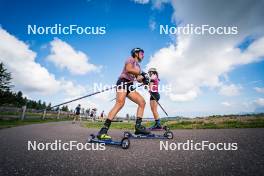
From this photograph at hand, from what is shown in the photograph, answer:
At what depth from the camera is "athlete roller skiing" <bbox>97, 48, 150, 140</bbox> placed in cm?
499

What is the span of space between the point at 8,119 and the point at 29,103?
503ft

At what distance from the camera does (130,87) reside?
5.38 metres

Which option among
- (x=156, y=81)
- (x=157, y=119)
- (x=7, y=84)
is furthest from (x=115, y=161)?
(x=7, y=84)

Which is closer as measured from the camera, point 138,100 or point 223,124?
point 138,100

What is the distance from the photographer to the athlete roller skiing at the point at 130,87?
16.4 ft

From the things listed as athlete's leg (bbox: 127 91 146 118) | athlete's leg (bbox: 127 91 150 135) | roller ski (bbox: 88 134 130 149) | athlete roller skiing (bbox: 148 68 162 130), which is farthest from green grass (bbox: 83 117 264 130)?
roller ski (bbox: 88 134 130 149)

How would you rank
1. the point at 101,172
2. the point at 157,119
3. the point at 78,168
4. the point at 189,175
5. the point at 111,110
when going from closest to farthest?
the point at 189,175, the point at 101,172, the point at 78,168, the point at 111,110, the point at 157,119

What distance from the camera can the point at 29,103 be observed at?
152 meters

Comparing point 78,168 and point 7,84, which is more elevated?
point 7,84

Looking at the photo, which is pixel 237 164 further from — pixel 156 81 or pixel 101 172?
pixel 156 81

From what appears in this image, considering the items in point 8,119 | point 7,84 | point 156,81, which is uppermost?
point 7,84

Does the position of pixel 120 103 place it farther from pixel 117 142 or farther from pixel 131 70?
pixel 117 142

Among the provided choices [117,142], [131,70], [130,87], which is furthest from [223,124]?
[117,142]

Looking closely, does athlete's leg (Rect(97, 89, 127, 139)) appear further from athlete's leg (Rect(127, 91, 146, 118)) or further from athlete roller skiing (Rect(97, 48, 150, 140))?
athlete's leg (Rect(127, 91, 146, 118))
